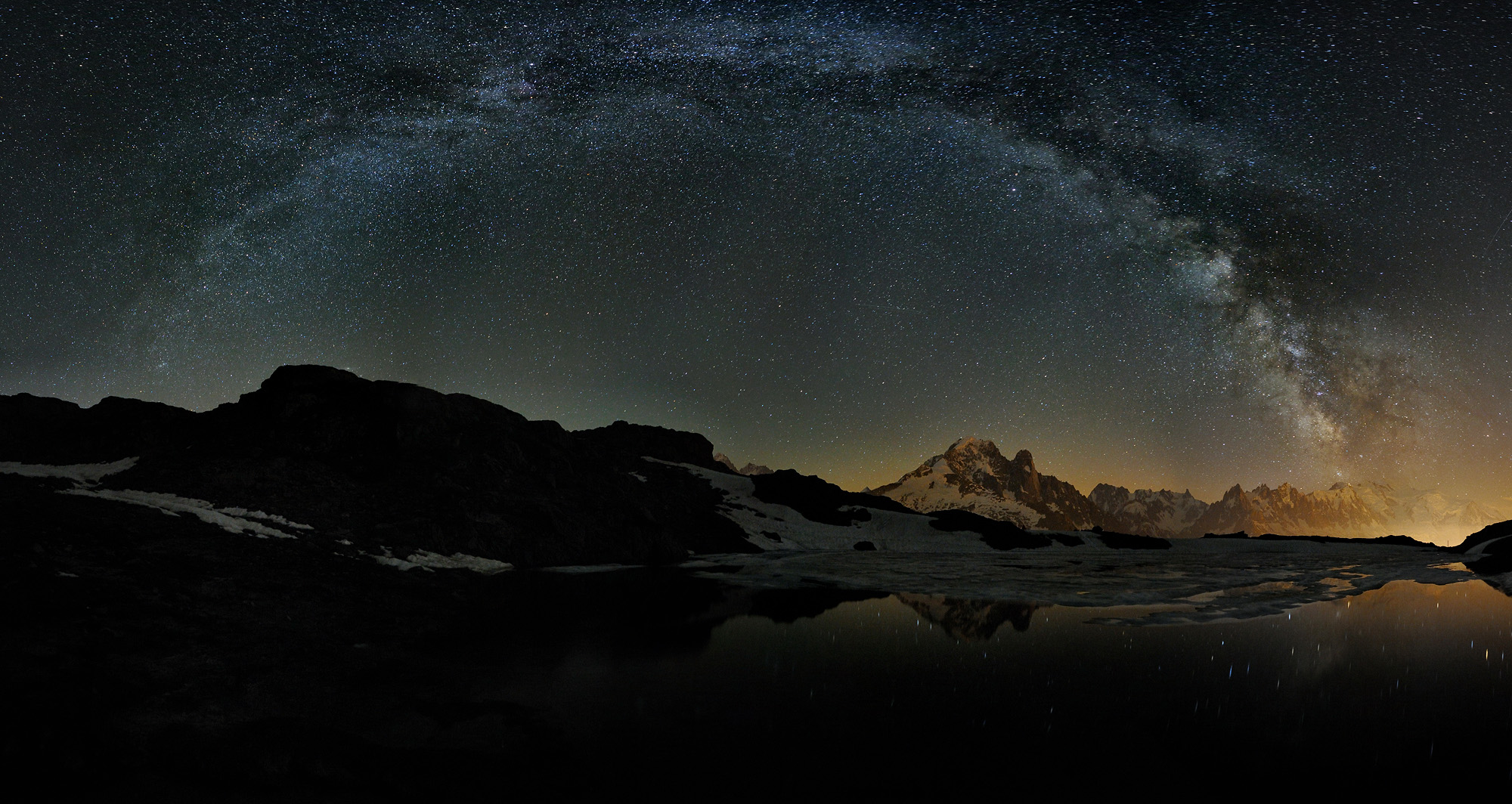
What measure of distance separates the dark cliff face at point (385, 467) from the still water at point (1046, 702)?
3479cm

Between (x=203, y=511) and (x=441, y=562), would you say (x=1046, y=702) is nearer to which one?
(x=441, y=562)

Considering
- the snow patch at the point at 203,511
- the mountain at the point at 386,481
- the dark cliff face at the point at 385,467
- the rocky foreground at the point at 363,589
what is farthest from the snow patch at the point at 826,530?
the snow patch at the point at 203,511

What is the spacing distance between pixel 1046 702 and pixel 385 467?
57.7 metres

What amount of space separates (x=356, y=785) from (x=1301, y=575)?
61.6 metres

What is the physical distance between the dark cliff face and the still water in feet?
114

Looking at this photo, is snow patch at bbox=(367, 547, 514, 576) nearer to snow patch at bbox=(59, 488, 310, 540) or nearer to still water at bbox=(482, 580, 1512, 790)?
snow patch at bbox=(59, 488, 310, 540)

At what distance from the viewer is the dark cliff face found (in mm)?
47750

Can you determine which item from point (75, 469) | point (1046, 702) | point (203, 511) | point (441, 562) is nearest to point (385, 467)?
point (441, 562)

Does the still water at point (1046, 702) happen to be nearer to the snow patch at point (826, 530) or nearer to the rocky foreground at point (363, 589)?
the rocky foreground at point (363, 589)

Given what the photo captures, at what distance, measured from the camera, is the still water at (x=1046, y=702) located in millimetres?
10242

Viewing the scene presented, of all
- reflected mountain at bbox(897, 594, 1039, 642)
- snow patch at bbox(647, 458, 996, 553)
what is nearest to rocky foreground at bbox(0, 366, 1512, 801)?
reflected mountain at bbox(897, 594, 1039, 642)

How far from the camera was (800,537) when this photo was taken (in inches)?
3383

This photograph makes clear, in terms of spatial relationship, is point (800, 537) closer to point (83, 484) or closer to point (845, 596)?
point (845, 596)

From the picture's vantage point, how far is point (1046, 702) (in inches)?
541
